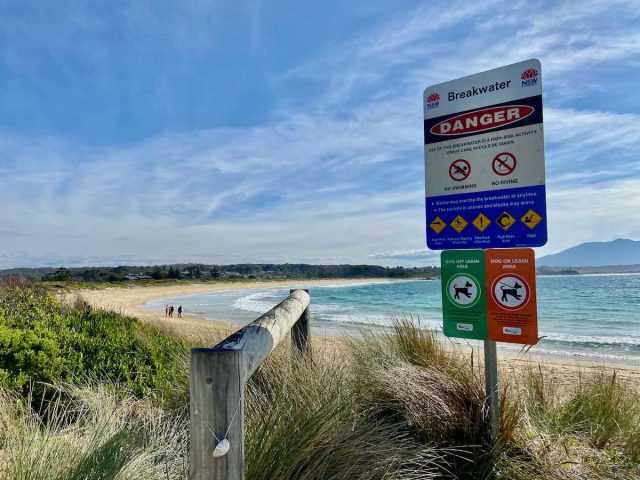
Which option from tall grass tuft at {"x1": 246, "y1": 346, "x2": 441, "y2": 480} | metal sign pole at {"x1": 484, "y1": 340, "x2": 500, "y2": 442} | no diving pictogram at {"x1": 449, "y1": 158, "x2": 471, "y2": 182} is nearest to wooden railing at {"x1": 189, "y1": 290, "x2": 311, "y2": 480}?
tall grass tuft at {"x1": 246, "y1": 346, "x2": 441, "y2": 480}

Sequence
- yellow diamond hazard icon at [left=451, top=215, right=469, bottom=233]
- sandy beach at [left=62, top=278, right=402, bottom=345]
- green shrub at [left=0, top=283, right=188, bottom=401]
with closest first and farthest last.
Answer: yellow diamond hazard icon at [left=451, top=215, right=469, bottom=233] < green shrub at [left=0, top=283, right=188, bottom=401] < sandy beach at [left=62, top=278, right=402, bottom=345]

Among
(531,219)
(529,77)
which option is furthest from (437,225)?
(529,77)

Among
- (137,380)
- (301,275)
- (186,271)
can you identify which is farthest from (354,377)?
(301,275)

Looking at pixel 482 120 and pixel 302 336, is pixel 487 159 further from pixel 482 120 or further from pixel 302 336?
pixel 302 336

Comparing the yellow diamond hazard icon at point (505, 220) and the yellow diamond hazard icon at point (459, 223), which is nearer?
the yellow diamond hazard icon at point (505, 220)

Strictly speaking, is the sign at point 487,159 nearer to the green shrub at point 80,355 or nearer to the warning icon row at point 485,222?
the warning icon row at point 485,222

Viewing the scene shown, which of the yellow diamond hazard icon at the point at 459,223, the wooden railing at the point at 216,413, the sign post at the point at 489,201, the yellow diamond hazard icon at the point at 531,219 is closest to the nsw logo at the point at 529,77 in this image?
the sign post at the point at 489,201

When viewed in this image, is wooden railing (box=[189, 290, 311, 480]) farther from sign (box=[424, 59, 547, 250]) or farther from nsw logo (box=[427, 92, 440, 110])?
nsw logo (box=[427, 92, 440, 110])

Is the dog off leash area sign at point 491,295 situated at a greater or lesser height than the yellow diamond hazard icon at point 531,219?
lesser

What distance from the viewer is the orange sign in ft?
9.75

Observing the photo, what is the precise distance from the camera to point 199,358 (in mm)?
1456

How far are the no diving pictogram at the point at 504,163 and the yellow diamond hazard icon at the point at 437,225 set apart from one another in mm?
550

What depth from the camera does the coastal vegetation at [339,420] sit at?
80.8 inches

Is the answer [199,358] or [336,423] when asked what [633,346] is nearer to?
[336,423]
